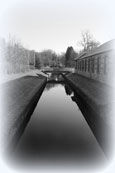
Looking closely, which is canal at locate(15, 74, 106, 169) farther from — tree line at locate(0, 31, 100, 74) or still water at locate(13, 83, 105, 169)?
tree line at locate(0, 31, 100, 74)

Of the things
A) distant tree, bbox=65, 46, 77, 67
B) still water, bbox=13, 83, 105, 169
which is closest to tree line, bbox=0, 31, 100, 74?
distant tree, bbox=65, 46, 77, 67

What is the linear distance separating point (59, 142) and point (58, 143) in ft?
0.23

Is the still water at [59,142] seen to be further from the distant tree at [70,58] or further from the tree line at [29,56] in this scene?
the distant tree at [70,58]

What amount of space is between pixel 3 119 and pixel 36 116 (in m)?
2.76

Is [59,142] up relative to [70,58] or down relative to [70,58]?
down

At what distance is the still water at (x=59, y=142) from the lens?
4.18m

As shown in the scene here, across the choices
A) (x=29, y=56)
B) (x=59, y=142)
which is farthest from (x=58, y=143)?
(x=29, y=56)

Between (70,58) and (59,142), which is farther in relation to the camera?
(70,58)

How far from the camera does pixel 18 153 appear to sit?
4.32 meters

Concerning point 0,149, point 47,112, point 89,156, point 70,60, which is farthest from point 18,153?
point 70,60

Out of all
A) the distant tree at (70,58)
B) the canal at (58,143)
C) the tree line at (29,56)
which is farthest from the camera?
the distant tree at (70,58)

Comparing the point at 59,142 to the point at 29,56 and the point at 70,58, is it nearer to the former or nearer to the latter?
the point at 70,58

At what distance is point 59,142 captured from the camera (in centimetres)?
498

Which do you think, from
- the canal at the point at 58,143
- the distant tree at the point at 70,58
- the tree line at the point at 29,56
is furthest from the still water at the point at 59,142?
the distant tree at the point at 70,58
